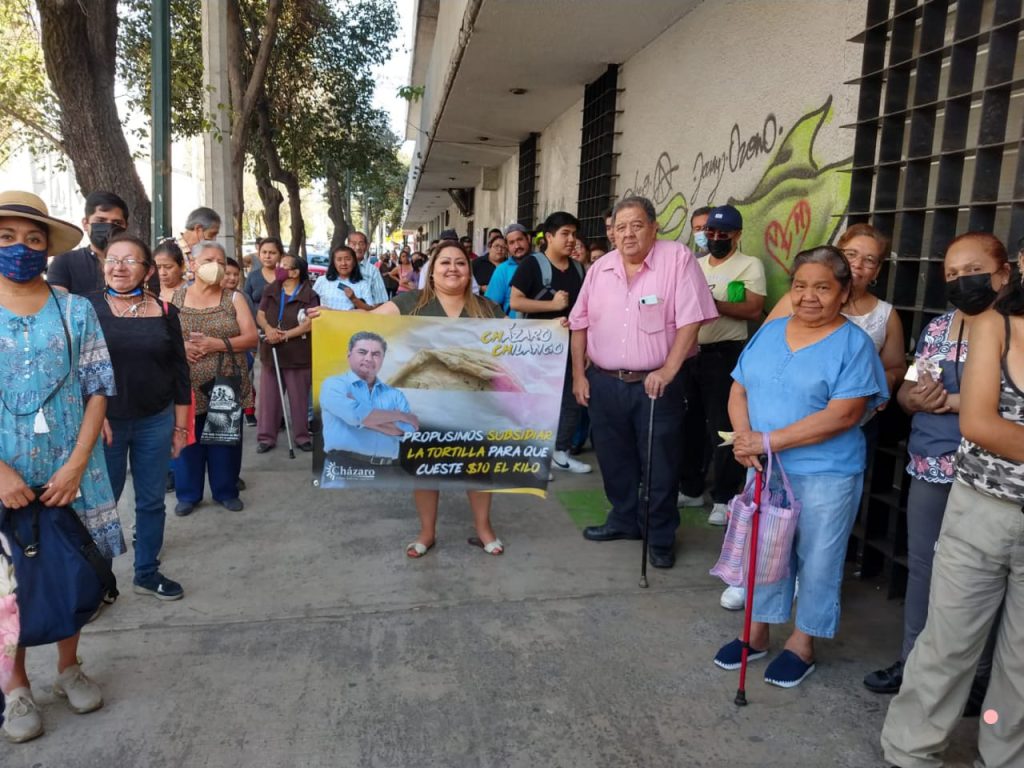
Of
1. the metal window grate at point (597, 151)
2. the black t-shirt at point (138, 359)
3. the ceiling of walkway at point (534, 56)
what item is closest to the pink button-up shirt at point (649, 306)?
the black t-shirt at point (138, 359)

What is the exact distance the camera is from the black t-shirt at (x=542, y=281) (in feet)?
17.7

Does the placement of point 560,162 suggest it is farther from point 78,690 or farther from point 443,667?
point 78,690

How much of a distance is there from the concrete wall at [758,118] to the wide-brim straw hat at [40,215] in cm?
389

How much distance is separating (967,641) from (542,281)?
145 inches

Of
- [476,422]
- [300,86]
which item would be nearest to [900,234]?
[476,422]

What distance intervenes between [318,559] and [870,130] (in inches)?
152

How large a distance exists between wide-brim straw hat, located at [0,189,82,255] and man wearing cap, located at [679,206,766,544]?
320 centimetres

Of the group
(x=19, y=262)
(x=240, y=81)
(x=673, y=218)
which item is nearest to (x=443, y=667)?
(x=19, y=262)

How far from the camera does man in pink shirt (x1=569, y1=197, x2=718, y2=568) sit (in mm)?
3941

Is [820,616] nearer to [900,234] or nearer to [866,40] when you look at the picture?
[900,234]

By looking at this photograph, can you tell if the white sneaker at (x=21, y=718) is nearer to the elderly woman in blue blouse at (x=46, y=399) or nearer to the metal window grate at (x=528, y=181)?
the elderly woman in blue blouse at (x=46, y=399)

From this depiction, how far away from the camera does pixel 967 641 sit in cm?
237

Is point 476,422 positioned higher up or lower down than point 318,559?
higher up

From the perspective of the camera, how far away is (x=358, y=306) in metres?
6.66
